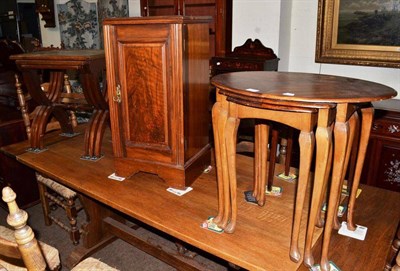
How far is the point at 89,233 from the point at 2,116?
1466 mm

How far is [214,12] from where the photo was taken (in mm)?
3650

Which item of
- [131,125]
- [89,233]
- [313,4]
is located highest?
[313,4]

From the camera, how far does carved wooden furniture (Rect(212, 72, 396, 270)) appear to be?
45.0 inches

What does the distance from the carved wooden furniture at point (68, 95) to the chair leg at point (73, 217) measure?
0.38 meters

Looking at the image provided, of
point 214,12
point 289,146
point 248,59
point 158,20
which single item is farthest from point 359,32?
point 158,20

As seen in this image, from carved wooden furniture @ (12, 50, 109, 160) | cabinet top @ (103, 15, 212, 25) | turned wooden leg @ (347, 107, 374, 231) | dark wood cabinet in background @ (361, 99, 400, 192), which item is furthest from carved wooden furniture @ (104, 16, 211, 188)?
dark wood cabinet in background @ (361, 99, 400, 192)

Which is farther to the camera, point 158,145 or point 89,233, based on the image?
point 89,233

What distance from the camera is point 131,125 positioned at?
6.42 feet

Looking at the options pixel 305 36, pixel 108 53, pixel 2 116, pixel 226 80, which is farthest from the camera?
pixel 305 36

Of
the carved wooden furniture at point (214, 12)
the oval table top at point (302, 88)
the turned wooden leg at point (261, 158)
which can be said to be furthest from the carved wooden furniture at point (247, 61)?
the oval table top at point (302, 88)

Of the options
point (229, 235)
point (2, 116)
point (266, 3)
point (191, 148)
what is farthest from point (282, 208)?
point (2, 116)

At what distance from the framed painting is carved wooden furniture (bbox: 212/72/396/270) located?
1.79 m

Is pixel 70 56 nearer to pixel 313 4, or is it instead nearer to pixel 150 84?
pixel 150 84

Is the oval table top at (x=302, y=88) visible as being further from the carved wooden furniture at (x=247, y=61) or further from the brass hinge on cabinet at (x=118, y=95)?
the carved wooden furniture at (x=247, y=61)
